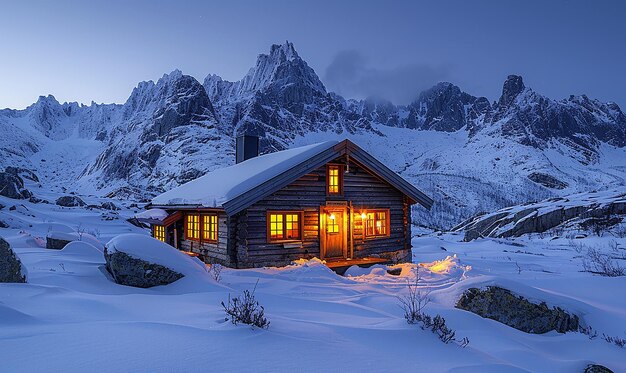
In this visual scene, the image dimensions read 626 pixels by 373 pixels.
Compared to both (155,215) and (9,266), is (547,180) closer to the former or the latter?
(155,215)

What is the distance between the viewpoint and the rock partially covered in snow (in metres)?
8.02

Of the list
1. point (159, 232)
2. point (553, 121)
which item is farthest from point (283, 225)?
point (553, 121)

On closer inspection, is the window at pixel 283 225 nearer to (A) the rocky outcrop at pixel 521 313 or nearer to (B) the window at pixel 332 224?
(B) the window at pixel 332 224

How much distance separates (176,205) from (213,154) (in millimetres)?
76625

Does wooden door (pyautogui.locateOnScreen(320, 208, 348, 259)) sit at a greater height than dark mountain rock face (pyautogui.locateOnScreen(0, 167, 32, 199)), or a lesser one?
lesser

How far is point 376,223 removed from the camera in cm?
1681

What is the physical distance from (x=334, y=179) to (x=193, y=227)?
6463 mm

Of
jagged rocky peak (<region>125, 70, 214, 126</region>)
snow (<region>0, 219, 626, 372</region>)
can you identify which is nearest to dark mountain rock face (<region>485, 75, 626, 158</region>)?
jagged rocky peak (<region>125, 70, 214, 126</region>)

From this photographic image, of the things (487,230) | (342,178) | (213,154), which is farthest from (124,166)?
(342,178)

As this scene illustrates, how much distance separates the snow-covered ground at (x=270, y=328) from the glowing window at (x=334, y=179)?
14.6 feet

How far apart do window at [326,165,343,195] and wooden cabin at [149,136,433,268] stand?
40mm

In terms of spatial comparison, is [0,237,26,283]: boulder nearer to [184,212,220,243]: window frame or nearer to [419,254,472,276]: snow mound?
[184,212,220,243]: window frame

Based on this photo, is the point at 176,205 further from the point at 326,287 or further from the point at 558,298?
the point at 558,298

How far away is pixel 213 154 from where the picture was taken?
90500 millimetres
